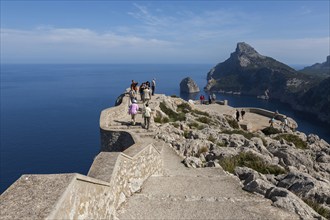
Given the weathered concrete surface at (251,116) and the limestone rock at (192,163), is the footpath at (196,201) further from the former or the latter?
the weathered concrete surface at (251,116)

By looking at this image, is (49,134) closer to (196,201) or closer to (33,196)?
(196,201)

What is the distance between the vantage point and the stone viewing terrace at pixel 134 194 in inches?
193

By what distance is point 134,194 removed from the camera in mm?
8938

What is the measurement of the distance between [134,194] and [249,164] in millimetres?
8125

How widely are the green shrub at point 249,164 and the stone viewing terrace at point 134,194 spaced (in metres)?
1.05

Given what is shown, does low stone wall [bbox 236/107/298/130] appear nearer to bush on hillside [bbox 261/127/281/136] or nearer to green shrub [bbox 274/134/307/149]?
bush on hillside [bbox 261/127/281/136]

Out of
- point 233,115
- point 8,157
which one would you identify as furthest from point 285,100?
point 8,157

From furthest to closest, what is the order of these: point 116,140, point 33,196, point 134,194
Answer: point 116,140 → point 134,194 → point 33,196

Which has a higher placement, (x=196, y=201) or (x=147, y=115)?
(x=147, y=115)

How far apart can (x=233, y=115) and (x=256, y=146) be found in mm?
18802

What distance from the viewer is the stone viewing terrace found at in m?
4.90

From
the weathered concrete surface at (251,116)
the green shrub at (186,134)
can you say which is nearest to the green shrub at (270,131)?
the weathered concrete surface at (251,116)

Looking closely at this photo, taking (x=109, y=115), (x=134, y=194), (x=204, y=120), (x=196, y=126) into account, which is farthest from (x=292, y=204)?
(x=204, y=120)

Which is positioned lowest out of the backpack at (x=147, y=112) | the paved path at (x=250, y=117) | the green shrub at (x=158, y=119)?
the paved path at (x=250, y=117)
